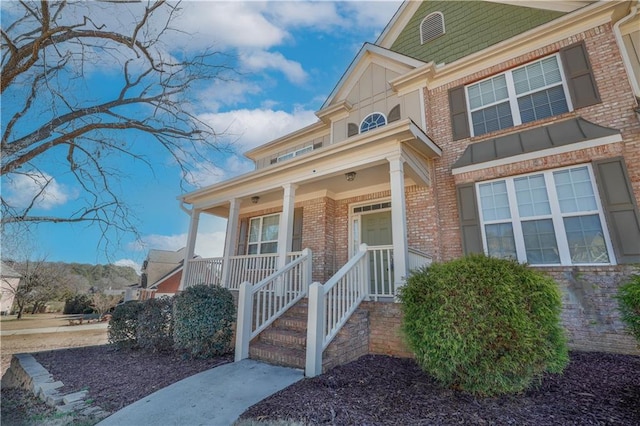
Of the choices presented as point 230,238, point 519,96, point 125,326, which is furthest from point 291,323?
point 519,96

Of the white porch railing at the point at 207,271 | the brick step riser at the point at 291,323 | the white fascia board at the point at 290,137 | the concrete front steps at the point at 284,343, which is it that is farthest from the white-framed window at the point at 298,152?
the brick step riser at the point at 291,323

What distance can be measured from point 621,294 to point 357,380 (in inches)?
122

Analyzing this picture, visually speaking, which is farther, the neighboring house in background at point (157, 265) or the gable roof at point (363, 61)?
the neighboring house in background at point (157, 265)

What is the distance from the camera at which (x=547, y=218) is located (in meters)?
5.63

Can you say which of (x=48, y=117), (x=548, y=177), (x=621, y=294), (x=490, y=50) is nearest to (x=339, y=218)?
(x=548, y=177)

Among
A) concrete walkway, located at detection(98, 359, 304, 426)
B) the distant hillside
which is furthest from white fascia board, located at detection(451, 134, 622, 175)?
the distant hillside

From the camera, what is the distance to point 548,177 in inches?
225

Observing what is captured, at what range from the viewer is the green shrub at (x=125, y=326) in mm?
6371

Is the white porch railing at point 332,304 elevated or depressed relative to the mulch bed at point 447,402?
elevated

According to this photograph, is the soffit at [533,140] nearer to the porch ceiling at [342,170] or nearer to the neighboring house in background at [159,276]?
the porch ceiling at [342,170]

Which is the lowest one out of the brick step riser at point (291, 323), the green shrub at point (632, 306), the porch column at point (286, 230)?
the brick step riser at point (291, 323)

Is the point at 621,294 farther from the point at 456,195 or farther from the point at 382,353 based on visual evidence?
the point at 456,195

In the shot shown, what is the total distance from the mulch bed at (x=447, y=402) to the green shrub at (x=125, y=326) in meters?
4.63

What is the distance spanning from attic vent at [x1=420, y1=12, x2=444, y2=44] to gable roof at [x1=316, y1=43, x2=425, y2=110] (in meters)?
1.33
